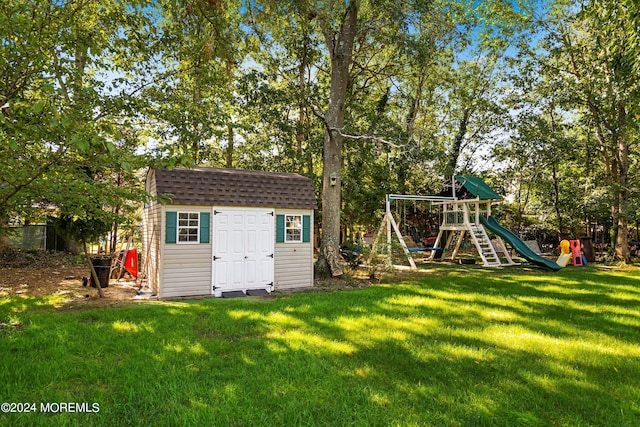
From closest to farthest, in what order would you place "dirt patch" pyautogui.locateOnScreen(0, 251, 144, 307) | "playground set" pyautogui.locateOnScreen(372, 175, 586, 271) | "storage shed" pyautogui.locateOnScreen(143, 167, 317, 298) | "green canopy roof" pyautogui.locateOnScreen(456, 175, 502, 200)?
"dirt patch" pyautogui.locateOnScreen(0, 251, 144, 307)
"storage shed" pyautogui.locateOnScreen(143, 167, 317, 298)
"playground set" pyautogui.locateOnScreen(372, 175, 586, 271)
"green canopy roof" pyautogui.locateOnScreen(456, 175, 502, 200)

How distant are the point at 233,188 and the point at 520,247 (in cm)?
1068

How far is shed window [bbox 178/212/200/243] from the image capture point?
8359 mm

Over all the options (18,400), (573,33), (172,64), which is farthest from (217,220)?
(573,33)

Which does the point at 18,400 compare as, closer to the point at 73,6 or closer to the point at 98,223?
the point at 98,223

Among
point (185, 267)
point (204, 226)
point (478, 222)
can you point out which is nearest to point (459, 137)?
point (478, 222)

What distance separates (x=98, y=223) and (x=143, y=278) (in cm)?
242

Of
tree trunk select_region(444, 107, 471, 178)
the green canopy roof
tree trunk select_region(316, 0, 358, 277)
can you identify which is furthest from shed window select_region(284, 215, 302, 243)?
tree trunk select_region(444, 107, 471, 178)

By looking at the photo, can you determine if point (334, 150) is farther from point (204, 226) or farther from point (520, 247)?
point (520, 247)

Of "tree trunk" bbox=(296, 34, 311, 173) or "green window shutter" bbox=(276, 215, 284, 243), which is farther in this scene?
"tree trunk" bbox=(296, 34, 311, 173)

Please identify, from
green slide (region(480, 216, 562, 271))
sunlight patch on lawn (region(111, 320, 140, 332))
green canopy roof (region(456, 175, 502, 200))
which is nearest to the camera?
sunlight patch on lawn (region(111, 320, 140, 332))

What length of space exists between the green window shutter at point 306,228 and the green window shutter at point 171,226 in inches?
126

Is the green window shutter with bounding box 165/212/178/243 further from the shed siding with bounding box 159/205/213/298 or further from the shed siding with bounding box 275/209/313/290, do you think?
the shed siding with bounding box 275/209/313/290

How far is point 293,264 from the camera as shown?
9680 mm

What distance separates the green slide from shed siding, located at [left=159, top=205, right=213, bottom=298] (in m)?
10.8
